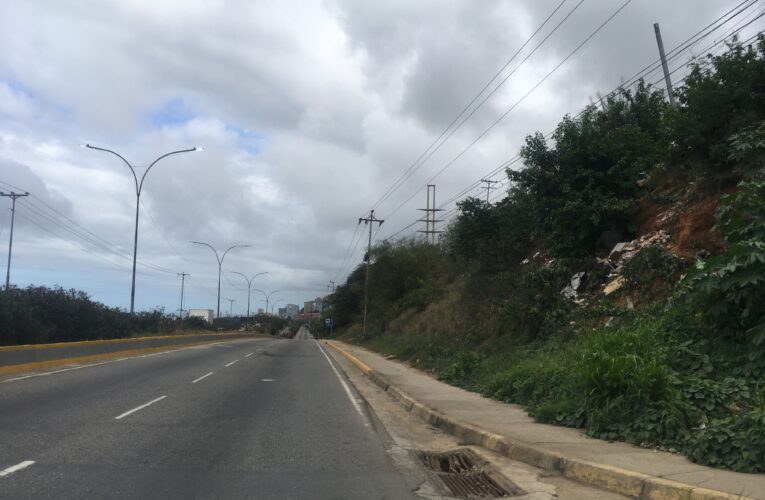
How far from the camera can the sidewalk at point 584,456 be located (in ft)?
19.4

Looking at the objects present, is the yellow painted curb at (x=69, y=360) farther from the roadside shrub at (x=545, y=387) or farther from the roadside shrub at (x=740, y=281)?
the roadside shrub at (x=740, y=281)

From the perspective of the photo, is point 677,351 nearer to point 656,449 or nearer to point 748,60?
point 656,449

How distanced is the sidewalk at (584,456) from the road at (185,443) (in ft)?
5.23

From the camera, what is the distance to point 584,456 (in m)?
7.45

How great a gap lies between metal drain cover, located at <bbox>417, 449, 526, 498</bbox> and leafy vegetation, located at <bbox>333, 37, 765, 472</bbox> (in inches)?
80.4

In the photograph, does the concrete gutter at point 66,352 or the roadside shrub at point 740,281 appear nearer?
the roadside shrub at point 740,281

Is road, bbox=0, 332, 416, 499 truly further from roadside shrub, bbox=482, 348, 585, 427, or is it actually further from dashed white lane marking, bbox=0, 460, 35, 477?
roadside shrub, bbox=482, 348, 585, 427

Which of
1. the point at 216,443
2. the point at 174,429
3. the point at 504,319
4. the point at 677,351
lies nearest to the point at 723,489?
the point at 677,351

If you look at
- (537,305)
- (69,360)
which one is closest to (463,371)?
(537,305)

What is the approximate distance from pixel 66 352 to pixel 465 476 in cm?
1989

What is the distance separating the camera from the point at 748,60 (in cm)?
1460

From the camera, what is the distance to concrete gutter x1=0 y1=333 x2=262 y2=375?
61.1 feet

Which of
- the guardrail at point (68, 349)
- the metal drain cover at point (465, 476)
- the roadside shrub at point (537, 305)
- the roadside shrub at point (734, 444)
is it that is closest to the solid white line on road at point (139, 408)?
the metal drain cover at point (465, 476)

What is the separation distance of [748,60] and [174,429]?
49.3 feet
